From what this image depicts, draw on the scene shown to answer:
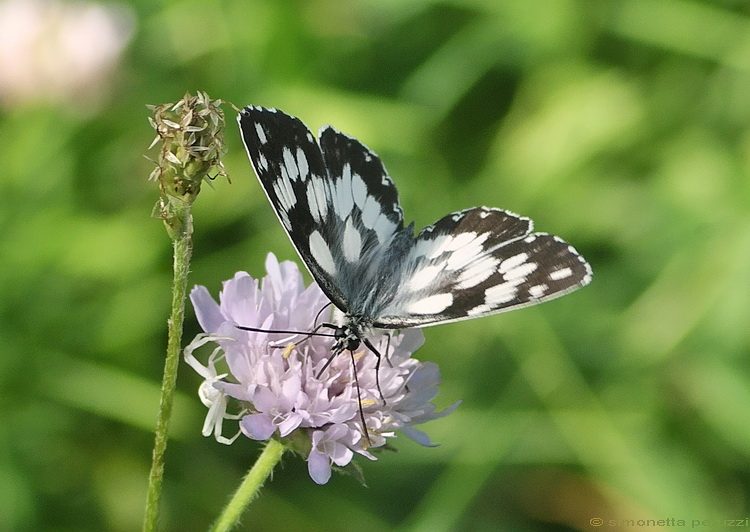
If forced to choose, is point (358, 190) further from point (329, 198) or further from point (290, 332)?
point (290, 332)

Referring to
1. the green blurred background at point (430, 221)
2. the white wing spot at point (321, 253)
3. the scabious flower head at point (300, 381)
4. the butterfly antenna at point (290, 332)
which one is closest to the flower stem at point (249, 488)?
the scabious flower head at point (300, 381)

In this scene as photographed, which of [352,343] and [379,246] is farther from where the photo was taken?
[379,246]

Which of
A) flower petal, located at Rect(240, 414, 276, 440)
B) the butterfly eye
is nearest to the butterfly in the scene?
the butterfly eye

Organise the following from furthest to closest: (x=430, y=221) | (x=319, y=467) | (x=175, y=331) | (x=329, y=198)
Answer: (x=430, y=221), (x=329, y=198), (x=319, y=467), (x=175, y=331)

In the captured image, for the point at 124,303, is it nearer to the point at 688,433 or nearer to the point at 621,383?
the point at 621,383

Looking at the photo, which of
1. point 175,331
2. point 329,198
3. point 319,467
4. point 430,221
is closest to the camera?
point 175,331

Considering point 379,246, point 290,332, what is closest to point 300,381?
point 290,332

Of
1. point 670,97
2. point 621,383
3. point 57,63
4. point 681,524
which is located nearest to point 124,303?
point 57,63
